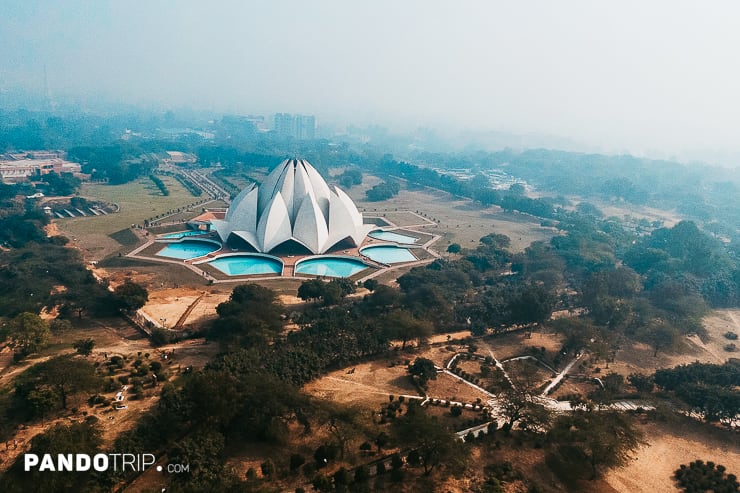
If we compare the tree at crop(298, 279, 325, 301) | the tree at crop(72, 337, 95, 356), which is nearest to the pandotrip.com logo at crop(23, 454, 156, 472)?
the tree at crop(72, 337, 95, 356)

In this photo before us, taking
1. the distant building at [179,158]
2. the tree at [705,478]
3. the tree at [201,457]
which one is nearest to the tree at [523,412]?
the tree at [705,478]

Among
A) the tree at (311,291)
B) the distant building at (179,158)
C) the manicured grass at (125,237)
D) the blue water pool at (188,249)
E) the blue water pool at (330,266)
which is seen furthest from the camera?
the distant building at (179,158)

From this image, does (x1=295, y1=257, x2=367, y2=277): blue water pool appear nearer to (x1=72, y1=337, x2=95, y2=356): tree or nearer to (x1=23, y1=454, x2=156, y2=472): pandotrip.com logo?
(x1=72, y1=337, x2=95, y2=356): tree

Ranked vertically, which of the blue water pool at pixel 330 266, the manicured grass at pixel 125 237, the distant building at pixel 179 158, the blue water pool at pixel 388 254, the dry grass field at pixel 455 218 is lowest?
the manicured grass at pixel 125 237

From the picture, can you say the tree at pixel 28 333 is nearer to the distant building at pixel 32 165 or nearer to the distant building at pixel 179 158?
the distant building at pixel 32 165

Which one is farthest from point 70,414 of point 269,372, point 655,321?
point 655,321

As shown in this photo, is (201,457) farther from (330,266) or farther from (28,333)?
(330,266)

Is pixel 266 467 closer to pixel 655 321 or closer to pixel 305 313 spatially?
pixel 305 313
